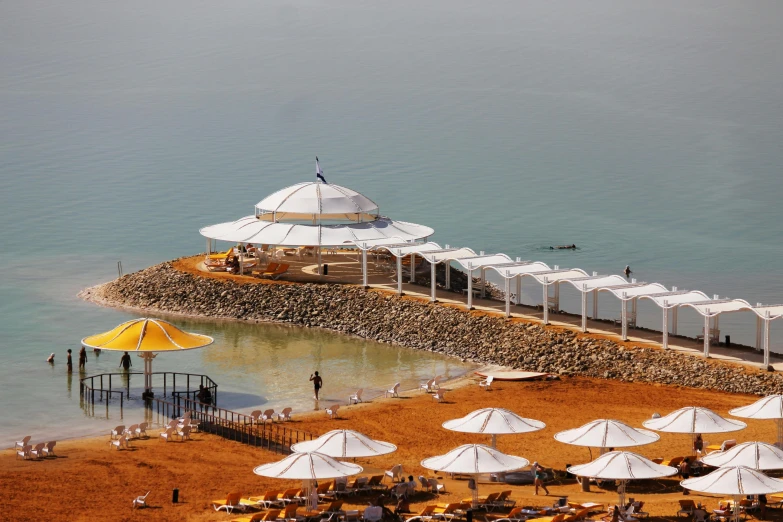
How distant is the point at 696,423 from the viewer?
36.6 m

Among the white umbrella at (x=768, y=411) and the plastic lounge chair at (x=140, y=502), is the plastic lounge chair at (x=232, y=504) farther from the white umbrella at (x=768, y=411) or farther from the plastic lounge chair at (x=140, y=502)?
the white umbrella at (x=768, y=411)

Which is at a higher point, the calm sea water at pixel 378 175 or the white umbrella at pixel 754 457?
the calm sea water at pixel 378 175

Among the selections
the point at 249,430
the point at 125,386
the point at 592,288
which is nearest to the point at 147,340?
the point at 125,386

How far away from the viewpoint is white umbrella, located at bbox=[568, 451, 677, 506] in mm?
31641

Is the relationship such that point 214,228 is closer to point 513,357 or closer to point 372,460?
point 513,357

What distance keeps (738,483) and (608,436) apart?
4769mm

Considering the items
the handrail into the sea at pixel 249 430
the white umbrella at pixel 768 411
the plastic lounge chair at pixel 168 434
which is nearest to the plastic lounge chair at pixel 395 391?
the handrail into the sea at pixel 249 430

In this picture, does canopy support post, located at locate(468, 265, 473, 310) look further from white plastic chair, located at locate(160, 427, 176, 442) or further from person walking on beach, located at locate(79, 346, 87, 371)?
white plastic chair, located at locate(160, 427, 176, 442)

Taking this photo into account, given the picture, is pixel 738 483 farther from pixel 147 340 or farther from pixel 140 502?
pixel 147 340

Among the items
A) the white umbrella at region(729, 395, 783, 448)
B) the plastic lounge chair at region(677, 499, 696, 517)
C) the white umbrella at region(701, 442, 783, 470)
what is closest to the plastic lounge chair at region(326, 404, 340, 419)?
the white umbrella at region(729, 395, 783, 448)

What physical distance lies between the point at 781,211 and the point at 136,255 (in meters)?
60.8

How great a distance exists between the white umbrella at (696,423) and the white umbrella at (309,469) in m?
9.82

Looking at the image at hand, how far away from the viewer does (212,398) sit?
162 ft

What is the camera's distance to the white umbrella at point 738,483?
30.2m
